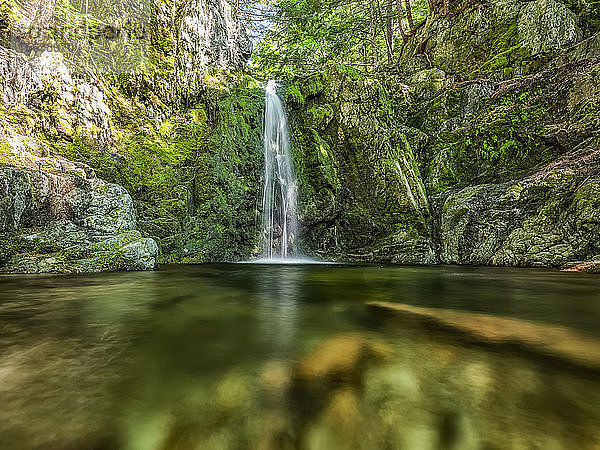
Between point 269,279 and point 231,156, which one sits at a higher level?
point 231,156

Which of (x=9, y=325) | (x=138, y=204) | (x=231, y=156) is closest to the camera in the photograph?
(x=9, y=325)

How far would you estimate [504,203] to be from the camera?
749cm

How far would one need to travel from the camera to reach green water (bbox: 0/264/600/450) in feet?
3.61

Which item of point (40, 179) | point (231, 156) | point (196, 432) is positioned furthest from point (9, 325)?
point (231, 156)

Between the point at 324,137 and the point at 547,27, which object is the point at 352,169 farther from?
the point at 547,27

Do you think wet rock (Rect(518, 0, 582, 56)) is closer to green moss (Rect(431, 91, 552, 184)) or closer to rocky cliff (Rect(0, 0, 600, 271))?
rocky cliff (Rect(0, 0, 600, 271))

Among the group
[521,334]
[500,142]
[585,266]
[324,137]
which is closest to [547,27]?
[500,142]

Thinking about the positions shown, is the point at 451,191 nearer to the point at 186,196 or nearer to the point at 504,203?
the point at 504,203

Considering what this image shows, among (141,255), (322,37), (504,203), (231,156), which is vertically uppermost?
(322,37)

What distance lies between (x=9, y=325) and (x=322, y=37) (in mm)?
16390

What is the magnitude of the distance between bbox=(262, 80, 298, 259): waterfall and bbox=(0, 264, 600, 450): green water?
662 centimetres

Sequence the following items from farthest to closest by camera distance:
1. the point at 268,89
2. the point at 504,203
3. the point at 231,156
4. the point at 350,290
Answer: the point at 268,89 → the point at 231,156 → the point at 504,203 → the point at 350,290

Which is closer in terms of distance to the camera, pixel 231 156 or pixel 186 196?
pixel 186 196

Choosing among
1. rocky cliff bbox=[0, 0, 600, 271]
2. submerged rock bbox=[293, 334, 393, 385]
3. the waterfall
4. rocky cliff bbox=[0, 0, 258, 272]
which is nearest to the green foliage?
rocky cliff bbox=[0, 0, 600, 271]
